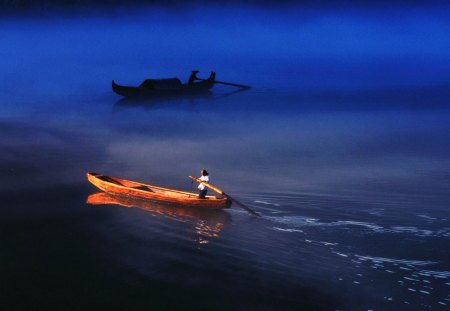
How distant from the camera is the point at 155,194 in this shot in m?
22.4

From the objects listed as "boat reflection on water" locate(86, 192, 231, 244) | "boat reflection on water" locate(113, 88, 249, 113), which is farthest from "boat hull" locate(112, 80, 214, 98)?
"boat reflection on water" locate(86, 192, 231, 244)

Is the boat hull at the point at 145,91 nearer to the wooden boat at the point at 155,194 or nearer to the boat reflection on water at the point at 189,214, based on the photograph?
the wooden boat at the point at 155,194

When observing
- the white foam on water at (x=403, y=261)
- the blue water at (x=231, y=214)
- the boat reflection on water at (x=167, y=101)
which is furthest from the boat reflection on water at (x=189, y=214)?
the boat reflection on water at (x=167, y=101)

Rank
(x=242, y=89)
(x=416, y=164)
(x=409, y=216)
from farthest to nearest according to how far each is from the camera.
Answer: (x=242, y=89) < (x=416, y=164) < (x=409, y=216)

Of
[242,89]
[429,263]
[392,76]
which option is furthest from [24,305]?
[392,76]

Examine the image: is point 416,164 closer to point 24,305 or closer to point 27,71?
point 24,305

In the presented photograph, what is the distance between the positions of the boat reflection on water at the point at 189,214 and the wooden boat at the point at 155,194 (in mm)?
179

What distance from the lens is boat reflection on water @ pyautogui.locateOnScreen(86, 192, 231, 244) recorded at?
793 inches

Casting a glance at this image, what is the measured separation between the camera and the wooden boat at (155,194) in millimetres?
21734

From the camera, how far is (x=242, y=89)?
2842 inches

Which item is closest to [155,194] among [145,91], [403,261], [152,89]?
[403,261]

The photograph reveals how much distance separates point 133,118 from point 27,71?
51.0 m

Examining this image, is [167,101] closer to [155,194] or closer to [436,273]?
[155,194]

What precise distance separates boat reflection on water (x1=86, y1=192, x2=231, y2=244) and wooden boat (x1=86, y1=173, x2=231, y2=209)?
179mm
